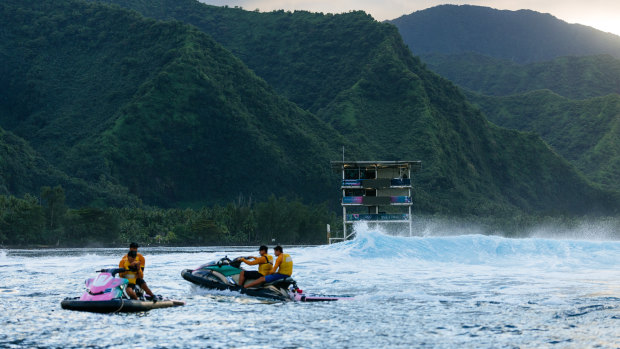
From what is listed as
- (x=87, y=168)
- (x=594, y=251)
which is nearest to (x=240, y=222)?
(x=87, y=168)

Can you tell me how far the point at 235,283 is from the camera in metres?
31.9

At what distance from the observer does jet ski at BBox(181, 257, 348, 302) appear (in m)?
30.7

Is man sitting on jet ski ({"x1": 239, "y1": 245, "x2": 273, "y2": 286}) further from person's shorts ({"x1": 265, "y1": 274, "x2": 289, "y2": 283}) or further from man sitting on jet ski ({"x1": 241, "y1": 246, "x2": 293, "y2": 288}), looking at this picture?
person's shorts ({"x1": 265, "y1": 274, "x2": 289, "y2": 283})

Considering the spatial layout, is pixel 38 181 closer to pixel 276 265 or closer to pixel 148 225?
pixel 148 225

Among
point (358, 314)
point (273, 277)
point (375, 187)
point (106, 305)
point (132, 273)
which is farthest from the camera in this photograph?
point (375, 187)

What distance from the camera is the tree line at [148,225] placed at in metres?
137

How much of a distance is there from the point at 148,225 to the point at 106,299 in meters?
143

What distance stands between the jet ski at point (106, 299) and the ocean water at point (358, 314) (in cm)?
37

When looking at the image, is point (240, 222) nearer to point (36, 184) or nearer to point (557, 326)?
point (36, 184)

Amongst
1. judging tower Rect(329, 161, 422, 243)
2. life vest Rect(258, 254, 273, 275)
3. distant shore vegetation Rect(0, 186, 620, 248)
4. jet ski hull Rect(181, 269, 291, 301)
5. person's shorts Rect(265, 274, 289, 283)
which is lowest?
distant shore vegetation Rect(0, 186, 620, 248)

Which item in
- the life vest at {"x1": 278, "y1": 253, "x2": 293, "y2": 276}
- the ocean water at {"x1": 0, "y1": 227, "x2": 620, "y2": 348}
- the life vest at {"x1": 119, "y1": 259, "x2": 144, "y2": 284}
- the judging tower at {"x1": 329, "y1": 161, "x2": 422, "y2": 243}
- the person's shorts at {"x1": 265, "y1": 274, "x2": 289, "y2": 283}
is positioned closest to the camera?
the ocean water at {"x1": 0, "y1": 227, "x2": 620, "y2": 348}

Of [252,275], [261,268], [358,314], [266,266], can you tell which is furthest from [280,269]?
[358,314]

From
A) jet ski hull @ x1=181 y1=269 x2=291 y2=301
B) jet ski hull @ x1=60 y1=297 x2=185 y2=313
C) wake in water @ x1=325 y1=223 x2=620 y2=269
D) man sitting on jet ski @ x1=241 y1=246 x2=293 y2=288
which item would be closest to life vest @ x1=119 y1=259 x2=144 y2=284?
jet ski hull @ x1=60 y1=297 x2=185 y2=313

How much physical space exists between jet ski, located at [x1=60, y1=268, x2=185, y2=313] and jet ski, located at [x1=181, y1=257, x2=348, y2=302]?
18.4 feet
